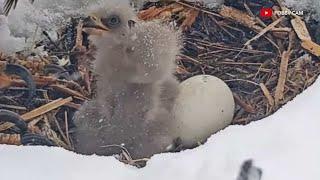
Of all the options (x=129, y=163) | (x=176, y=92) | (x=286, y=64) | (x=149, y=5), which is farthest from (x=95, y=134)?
(x=286, y=64)

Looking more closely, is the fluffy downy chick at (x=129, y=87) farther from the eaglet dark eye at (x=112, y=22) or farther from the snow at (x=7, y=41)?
the snow at (x=7, y=41)

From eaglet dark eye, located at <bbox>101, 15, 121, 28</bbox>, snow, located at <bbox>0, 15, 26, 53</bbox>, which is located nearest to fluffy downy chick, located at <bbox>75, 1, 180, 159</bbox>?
eaglet dark eye, located at <bbox>101, 15, 121, 28</bbox>

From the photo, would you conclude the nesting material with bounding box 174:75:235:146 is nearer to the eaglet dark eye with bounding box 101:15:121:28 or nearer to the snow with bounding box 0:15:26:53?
the eaglet dark eye with bounding box 101:15:121:28

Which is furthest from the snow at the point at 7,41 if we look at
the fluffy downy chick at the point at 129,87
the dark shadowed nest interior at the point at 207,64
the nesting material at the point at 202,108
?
the nesting material at the point at 202,108

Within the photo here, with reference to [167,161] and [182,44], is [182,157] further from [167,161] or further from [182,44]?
[182,44]

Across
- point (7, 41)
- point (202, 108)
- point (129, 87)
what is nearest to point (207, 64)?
point (202, 108)

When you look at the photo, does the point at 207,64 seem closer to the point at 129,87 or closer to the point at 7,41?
the point at 129,87
